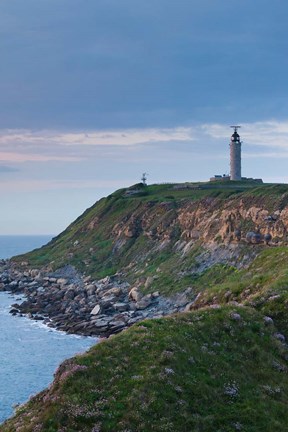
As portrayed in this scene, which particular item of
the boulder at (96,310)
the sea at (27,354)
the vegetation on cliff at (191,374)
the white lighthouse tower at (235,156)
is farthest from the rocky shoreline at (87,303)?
the white lighthouse tower at (235,156)

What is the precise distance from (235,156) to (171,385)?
11401cm

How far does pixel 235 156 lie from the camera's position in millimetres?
133375

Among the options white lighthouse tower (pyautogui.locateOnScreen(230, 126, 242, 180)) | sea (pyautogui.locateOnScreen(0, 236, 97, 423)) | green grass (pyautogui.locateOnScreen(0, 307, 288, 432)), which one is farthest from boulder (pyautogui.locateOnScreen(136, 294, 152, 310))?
white lighthouse tower (pyautogui.locateOnScreen(230, 126, 242, 180))

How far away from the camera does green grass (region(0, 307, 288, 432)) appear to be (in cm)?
2166

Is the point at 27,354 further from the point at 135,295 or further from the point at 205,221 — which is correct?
the point at 205,221

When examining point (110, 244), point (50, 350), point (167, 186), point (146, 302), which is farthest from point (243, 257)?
point (167, 186)

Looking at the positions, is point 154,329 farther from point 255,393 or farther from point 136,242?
point 136,242

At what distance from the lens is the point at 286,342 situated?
30312mm

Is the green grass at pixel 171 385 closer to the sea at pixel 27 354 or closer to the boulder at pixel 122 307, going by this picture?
the sea at pixel 27 354

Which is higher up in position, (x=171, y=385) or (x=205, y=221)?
(x=205, y=221)

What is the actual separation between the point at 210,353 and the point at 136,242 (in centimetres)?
8789

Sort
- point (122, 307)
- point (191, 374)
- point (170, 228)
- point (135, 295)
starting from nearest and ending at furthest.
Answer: point (191, 374) < point (122, 307) < point (135, 295) < point (170, 228)

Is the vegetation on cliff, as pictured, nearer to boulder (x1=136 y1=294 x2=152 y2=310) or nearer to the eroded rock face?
boulder (x1=136 y1=294 x2=152 y2=310)

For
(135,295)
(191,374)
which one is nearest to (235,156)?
(135,295)
